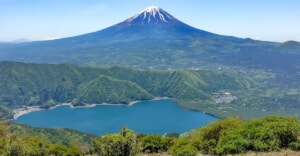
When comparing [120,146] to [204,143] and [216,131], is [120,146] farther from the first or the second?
[216,131]

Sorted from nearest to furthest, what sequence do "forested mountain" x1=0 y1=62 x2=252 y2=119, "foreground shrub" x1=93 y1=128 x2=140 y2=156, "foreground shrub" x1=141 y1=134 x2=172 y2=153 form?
"foreground shrub" x1=93 y1=128 x2=140 y2=156 → "foreground shrub" x1=141 y1=134 x2=172 y2=153 → "forested mountain" x1=0 y1=62 x2=252 y2=119

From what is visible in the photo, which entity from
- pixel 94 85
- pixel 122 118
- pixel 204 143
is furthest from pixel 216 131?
pixel 94 85

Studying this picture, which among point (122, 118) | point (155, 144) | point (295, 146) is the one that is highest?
point (295, 146)

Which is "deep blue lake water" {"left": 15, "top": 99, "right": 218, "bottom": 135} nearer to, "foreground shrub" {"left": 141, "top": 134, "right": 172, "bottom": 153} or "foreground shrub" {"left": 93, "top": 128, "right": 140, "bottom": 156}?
"foreground shrub" {"left": 141, "top": 134, "right": 172, "bottom": 153}

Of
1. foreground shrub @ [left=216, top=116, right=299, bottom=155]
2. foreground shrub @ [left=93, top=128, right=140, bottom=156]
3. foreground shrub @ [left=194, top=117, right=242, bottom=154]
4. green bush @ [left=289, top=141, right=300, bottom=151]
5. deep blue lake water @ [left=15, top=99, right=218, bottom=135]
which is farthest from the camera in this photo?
deep blue lake water @ [left=15, top=99, right=218, bottom=135]

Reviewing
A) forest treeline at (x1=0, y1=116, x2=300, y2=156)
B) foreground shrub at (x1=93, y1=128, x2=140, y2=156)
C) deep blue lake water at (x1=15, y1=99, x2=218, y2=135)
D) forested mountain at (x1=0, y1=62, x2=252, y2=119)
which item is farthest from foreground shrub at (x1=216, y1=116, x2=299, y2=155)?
forested mountain at (x1=0, y1=62, x2=252, y2=119)

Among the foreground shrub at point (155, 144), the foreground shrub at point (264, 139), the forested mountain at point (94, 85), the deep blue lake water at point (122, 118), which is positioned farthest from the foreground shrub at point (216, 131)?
the forested mountain at point (94, 85)
